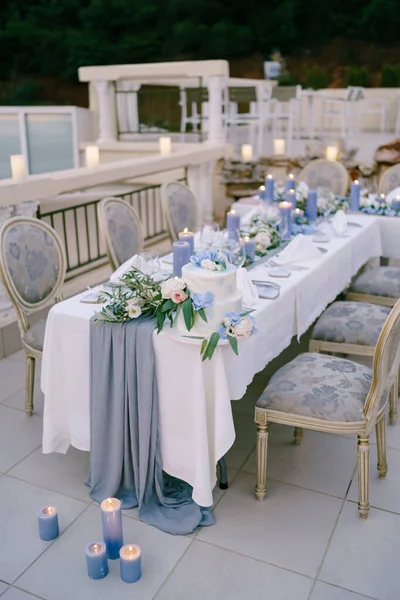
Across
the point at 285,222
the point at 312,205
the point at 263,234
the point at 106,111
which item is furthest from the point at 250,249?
the point at 106,111

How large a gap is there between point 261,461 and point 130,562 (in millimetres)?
619

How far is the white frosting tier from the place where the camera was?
78.3 inches

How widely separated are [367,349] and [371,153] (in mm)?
6008

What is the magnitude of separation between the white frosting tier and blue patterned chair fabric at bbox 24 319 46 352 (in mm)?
939

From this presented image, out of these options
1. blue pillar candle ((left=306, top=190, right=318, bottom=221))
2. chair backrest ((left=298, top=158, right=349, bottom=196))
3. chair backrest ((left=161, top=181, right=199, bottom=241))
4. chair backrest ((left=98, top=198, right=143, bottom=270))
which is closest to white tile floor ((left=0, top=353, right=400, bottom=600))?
chair backrest ((left=98, top=198, right=143, bottom=270))

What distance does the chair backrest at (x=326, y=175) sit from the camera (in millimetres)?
4895

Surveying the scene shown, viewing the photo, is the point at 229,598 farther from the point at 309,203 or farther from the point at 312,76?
the point at 312,76

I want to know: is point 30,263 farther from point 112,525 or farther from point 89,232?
point 89,232

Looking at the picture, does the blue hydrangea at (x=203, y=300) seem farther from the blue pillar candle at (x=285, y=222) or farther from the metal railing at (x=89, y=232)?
the metal railing at (x=89, y=232)

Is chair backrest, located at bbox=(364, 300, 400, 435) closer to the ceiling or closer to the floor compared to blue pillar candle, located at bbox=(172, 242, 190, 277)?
closer to the floor

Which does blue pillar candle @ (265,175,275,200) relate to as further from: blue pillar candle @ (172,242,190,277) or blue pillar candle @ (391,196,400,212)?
blue pillar candle @ (172,242,190,277)

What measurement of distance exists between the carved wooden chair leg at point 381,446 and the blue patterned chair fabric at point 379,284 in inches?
50.1

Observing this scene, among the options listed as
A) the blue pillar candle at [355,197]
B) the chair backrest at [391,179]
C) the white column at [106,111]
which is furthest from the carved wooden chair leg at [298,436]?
the white column at [106,111]

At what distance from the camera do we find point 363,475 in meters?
2.14
